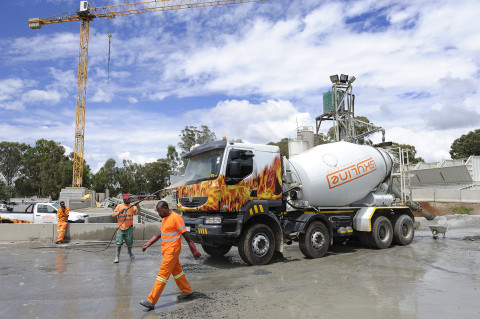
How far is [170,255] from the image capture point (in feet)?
18.3

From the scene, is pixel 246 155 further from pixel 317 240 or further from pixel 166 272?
pixel 166 272

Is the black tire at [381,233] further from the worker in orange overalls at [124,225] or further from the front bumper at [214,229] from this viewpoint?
the worker in orange overalls at [124,225]

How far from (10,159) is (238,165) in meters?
84.6

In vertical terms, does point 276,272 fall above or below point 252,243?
below

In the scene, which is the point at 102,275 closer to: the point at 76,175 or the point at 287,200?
the point at 287,200

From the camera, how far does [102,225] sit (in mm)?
13453

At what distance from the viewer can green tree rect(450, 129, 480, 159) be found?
5544 cm

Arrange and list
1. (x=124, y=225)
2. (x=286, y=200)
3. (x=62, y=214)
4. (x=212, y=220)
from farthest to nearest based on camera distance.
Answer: (x=62, y=214)
(x=286, y=200)
(x=124, y=225)
(x=212, y=220)

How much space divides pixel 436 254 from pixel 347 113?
12461 mm

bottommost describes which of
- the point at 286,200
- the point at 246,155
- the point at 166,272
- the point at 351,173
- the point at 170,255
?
the point at 166,272

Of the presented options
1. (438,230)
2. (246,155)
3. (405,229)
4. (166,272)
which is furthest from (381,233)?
(166,272)

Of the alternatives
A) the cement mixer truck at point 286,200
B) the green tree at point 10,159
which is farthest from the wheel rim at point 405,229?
the green tree at point 10,159

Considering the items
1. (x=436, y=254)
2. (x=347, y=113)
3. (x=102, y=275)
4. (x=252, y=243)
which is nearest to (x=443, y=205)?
(x=347, y=113)

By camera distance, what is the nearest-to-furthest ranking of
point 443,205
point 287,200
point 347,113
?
point 287,200
point 347,113
point 443,205
